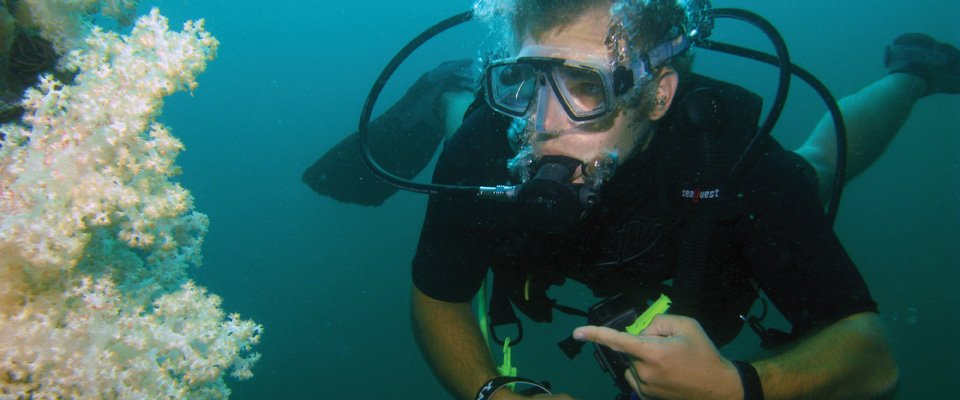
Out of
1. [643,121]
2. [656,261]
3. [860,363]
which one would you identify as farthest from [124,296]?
[860,363]

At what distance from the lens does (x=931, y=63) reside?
444cm

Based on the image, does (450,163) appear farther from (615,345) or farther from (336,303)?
(336,303)

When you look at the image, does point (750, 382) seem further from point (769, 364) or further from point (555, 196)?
point (555, 196)

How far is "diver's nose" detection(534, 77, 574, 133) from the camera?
208 cm

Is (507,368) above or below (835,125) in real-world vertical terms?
below

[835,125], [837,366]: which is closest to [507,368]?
[837,366]

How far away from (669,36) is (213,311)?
264 cm

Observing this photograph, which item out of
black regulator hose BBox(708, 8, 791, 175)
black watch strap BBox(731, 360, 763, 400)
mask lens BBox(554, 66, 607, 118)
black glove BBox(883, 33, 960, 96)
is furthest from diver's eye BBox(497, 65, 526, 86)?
black glove BBox(883, 33, 960, 96)

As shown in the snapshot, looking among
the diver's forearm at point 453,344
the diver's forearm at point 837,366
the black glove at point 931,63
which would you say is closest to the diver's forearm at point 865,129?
the black glove at point 931,63

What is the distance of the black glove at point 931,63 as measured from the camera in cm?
443

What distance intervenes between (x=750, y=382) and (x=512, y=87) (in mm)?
1867

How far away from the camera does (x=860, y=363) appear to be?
5.95 ft

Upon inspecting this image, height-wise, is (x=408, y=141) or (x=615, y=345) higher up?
(x=408, y=141)

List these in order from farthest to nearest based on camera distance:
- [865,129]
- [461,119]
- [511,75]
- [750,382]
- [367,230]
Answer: [367,230]
[461,119]
[865,129]
[511,75]
[750,382]
